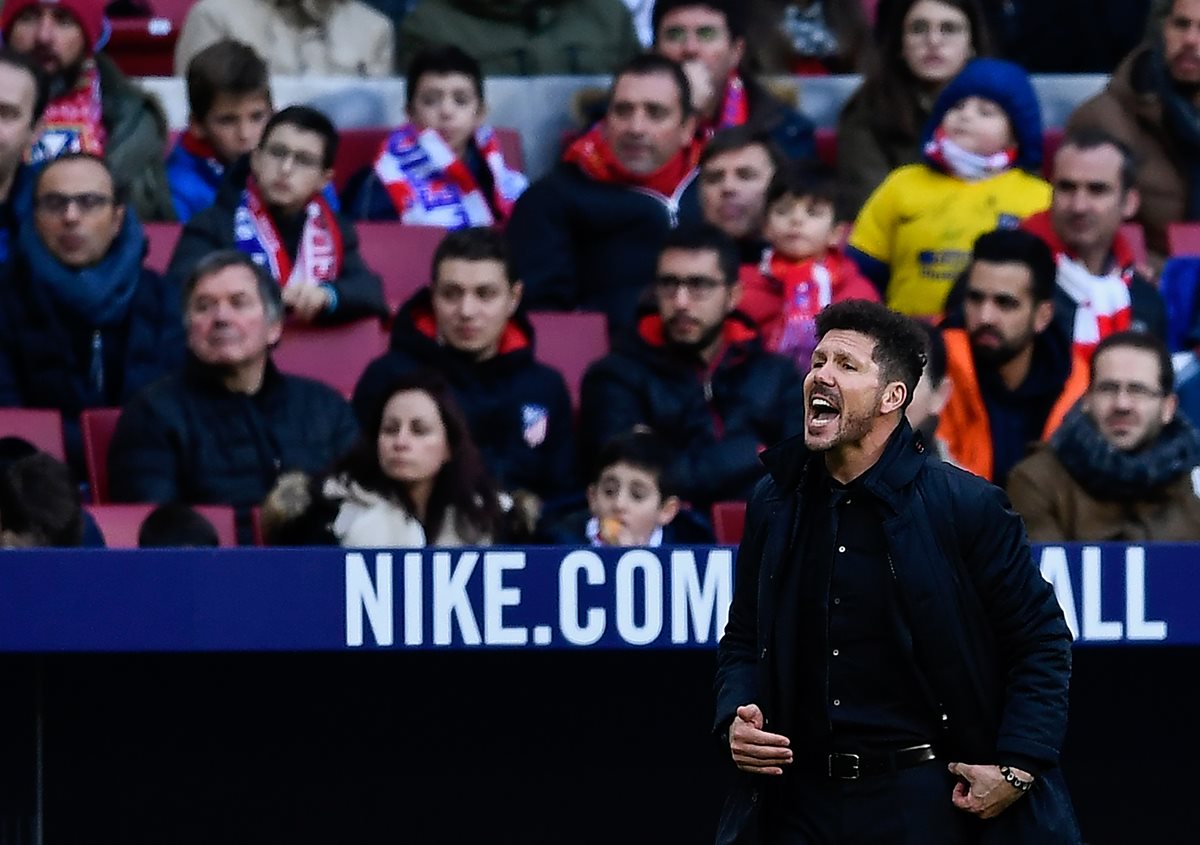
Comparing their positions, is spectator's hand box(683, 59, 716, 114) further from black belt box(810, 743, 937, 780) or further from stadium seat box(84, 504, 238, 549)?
black belt box(810, 743, 937, 780)

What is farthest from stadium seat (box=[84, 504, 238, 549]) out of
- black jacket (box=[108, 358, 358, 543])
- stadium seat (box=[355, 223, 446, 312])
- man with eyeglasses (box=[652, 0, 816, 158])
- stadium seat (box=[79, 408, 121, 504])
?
man with eyeglasses (box=[652, 0, 816, 158])

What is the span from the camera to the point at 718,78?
8156 mm

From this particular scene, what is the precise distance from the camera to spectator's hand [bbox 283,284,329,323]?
23.0 ft

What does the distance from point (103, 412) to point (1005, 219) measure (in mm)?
2825

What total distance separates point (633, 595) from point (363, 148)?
328 centimetres

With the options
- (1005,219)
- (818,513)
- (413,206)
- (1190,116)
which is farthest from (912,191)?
(818,513)

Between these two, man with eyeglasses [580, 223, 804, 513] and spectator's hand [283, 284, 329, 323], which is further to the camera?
spectator's hand [283, 284, 329, 323]

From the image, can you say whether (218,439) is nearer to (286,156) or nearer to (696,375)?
(286,156)

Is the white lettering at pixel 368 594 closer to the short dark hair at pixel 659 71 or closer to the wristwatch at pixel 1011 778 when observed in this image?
the wristwatch at pixel 1011 778

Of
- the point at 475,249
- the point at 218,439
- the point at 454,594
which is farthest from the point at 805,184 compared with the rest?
the point at 454,594

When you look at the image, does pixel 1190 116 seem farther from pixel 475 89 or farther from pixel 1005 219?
pixel 475 89

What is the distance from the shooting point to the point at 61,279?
260 inches

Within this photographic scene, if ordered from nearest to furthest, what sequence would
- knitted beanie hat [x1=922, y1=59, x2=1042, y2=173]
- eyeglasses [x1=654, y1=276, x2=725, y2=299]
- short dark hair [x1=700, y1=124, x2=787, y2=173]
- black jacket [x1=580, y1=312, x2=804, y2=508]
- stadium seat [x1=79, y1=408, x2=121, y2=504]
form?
stadium seat [x1=79, y1=408, x2=121, y2=504] → black jacket [x1=580, y1=312, x2=804, y2=508] → eyeglasses [x1=654, y1=276, x2=725, y2=299] → short dark hair [x1=700, y1=124, x2=787, y2=173] → knitted beanie hat [x1=922, y1=59, x2=1042, y2=173]

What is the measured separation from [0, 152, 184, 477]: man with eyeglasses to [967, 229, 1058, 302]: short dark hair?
2.22 m
